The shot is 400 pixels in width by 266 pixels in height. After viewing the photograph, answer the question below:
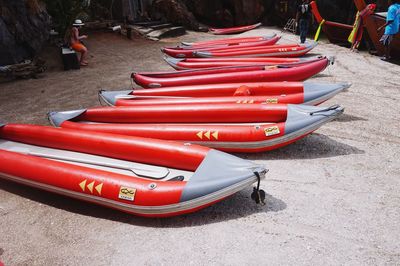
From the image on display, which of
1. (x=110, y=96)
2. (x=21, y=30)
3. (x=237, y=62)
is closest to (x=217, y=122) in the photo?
(x=110, y=96)

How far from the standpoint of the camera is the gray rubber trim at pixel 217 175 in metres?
2.82

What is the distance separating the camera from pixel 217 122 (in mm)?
4387

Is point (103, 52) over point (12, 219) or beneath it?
over

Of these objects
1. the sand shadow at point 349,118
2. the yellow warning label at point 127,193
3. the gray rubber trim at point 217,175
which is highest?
the gray rubber trim at point 217,175

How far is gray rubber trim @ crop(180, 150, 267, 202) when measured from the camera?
2.82 m

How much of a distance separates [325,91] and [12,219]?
4294 mm

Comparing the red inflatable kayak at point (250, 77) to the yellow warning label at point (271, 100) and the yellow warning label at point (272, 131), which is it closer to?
the yellow warning label at point (271, 100)

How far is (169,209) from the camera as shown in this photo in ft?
9.38

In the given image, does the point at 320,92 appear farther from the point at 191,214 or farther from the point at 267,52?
the point at 267,52

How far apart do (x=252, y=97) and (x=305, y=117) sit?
3.59 ft

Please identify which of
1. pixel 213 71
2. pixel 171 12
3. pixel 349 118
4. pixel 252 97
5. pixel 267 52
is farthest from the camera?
pixel 171 12

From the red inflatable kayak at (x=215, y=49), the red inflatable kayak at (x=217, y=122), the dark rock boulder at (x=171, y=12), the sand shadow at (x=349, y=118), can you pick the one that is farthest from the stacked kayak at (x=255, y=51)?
the dark rock boulder at (x=171, y=12)

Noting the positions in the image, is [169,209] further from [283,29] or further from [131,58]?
[283,29]

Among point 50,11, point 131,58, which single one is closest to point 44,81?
point 131,58
